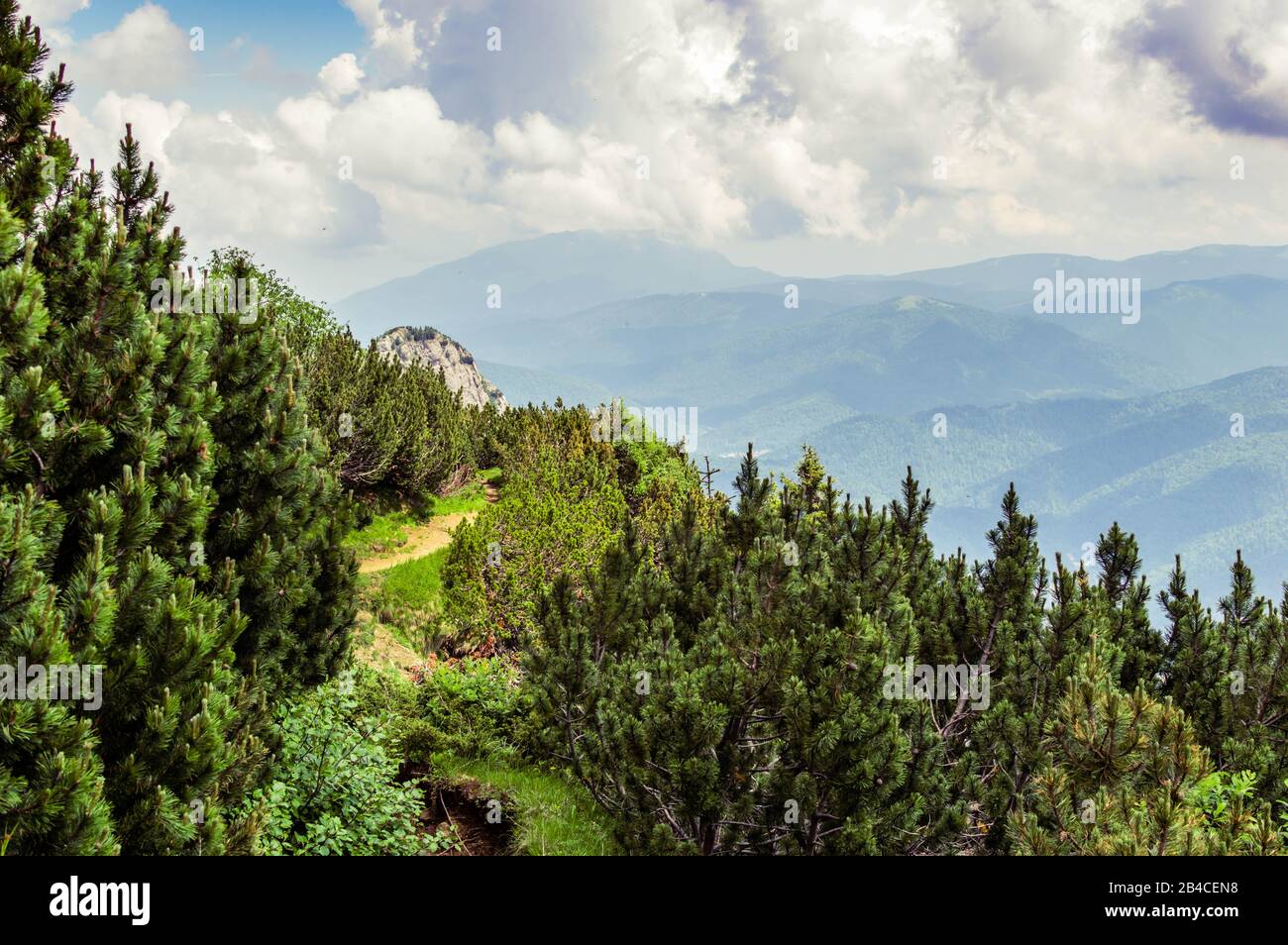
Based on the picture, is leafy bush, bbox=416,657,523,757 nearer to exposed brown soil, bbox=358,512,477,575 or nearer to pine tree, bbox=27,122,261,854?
pine tree, bbox=27,122,261,854

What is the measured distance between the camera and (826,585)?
21.9ft

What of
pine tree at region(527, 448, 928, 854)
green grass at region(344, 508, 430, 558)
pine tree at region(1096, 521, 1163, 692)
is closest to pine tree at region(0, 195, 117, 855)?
pine tree at region(527, 448, 928, 854)

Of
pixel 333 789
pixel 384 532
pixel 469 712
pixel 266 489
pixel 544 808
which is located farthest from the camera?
pixel 384 532

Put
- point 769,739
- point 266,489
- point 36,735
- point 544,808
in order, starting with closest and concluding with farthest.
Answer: point 36,735 → point 769,739 → point 266,489 → point 544,808

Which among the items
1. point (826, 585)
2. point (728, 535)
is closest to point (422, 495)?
point (728, 535)

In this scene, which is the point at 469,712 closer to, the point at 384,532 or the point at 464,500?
the point at 384,532

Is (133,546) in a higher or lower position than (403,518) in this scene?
lower

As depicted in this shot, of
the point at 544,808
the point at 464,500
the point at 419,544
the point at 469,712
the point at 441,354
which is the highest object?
the point at 441,354

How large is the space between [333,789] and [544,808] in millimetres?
2115

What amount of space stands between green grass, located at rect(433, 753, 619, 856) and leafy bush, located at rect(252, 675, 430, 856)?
93cm

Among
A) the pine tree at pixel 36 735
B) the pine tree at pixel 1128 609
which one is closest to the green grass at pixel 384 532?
the pine tree at pixel 1128 609

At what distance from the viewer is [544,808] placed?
811 centimetres

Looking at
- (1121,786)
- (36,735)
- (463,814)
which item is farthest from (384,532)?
(1121,786)
